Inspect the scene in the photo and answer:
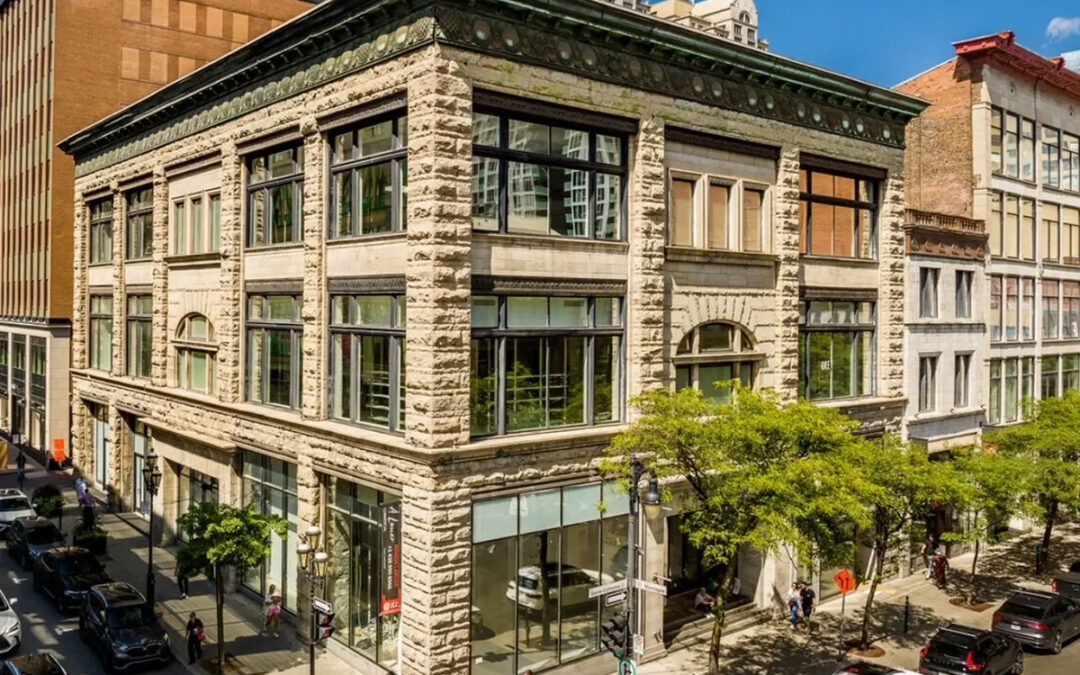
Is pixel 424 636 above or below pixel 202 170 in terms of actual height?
below

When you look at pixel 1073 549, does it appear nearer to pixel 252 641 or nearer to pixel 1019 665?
pixel 1019 665

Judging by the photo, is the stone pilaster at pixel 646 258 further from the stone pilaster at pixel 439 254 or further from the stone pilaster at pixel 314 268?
the stone pilaster at pixel 314 268

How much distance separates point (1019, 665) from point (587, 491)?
42.1ft

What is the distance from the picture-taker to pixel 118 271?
40.0 metres

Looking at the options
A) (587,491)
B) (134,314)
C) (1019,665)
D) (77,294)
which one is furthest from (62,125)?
(1019,665)

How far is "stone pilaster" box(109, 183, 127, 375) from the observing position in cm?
3972

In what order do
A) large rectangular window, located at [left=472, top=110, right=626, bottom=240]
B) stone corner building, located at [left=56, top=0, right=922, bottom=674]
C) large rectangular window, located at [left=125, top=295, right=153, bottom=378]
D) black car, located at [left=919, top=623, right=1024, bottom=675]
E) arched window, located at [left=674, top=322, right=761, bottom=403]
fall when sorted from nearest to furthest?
stone corner building, located at [left=56, top=0, right=922, bottom=674] → large rectangular window, located at [left=472, top=110, right=626, bottom=240] → black car, located at [left=919, top=623, right=1024, bottom=675] → arched window, located at [left=674, top=322, right=761, bottom=403] → large rectangular window, located at [left=125, top=295, right=153, bottom=378]

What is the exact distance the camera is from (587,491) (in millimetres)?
23297

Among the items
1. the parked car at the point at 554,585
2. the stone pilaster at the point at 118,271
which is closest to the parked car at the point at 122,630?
the parked car at the point at 554,585

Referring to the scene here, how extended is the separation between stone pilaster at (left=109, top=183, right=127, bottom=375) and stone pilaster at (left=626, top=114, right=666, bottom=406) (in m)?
26.5

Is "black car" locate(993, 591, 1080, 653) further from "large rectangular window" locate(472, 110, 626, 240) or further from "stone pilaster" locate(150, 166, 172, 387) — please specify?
"stone pilaster" locate(150, 166, 172, 387)

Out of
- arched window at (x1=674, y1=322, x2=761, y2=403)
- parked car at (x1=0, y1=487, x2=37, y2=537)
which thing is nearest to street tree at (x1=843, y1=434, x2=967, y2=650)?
arched window at (x1=674, y1=322, x2=761, y2=403)

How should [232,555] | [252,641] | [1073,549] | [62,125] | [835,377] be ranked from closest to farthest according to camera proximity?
1. [232,555]
2. [252,641]
3. [835,377]
4. [1073,549]
5. [62,125]

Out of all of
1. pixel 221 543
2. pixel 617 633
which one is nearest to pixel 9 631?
pixel 221 543
